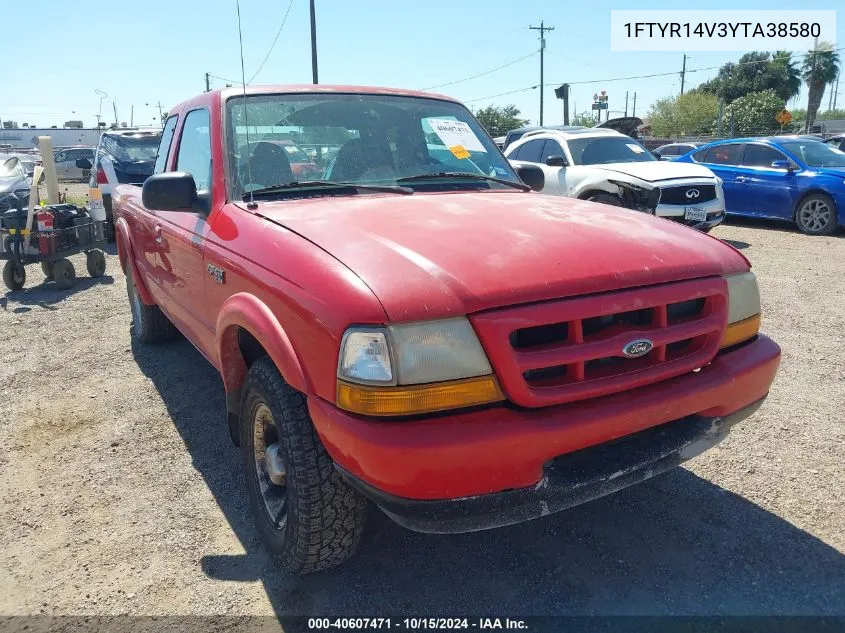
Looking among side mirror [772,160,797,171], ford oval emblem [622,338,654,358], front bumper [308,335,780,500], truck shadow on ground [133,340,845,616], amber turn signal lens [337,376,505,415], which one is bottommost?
truck shadow on ground [133,340,845,616]

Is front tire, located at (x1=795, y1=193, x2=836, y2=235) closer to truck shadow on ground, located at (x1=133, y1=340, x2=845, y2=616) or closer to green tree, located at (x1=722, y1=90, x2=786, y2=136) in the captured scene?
truck shadow on ground, located at (x1=133, y1=340, x2=845, y2=616)

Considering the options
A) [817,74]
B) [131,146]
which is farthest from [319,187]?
[817,74]

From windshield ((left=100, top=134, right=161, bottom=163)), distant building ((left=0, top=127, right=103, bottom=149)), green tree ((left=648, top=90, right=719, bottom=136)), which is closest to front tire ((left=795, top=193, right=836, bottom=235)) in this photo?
windshield ((left=100, top=134, right=161, bottom=163))

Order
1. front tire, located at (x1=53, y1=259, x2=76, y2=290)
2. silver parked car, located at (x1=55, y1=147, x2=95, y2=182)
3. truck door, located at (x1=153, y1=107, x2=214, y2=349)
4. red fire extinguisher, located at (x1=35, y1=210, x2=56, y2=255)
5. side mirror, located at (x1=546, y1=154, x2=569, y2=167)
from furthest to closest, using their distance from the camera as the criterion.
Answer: silver parked car, located at (x1=55, y1=147, x2=95, y2=182), side mirror, located at (x1=546, y1=154, x2=569, y2=167), front tire, located at (x1=53, y1=259, x2=76, y2=290), red fire extinguisher, located at (x1=35, y1=210, x2=56, y2=255), truck door, located at (x1=153, y1=107, x2=214, y2=349)

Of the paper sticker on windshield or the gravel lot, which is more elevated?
the paper sticker on windshield

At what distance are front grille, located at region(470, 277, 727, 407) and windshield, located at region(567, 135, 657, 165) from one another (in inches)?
308

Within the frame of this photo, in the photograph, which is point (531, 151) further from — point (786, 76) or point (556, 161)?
point (786, 76)

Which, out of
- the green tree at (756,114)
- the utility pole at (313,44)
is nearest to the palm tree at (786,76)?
the green tree at (756,114)

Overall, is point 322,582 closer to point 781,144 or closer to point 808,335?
point 808,335

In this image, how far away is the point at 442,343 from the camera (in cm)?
187

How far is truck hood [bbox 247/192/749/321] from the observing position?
1932 millimetres

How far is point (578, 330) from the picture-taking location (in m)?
2.01

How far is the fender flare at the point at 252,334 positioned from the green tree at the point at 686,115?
59.2 meters

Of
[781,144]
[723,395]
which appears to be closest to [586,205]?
[723,395]
